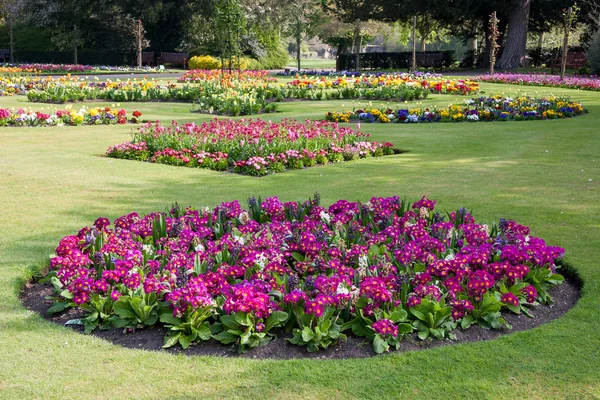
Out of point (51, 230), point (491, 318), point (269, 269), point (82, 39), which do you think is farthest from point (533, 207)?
point (82, 39)

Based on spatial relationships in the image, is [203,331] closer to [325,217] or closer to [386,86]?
[325,217]

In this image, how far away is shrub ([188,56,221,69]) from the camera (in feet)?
120

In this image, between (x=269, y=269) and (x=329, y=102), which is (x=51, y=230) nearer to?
(x=269, y=269)

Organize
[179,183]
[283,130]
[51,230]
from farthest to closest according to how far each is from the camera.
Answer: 1. [283,130]
2. [179,183]
3. [51,230]

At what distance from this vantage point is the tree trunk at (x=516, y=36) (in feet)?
107

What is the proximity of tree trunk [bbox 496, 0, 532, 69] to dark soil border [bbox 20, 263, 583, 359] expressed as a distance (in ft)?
102

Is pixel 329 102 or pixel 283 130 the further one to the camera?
pixel 329 102

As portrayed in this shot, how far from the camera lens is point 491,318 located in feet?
13.3

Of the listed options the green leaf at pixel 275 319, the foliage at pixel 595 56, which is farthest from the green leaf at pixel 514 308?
the foliage at pixel 595 56

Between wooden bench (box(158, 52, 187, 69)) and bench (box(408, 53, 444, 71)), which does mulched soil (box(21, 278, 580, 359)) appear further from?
wooden bench (box(158, 52, 187, 69))

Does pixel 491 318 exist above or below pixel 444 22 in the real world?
below

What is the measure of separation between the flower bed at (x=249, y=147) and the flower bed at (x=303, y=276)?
11.7 ft

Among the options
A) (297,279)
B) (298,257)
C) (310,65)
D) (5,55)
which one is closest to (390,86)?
(298,257)

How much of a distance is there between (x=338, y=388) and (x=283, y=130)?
7.12 meters
